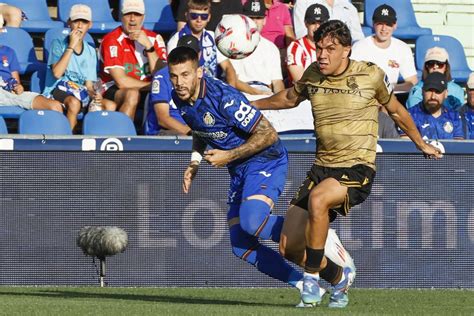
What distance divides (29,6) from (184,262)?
504cm

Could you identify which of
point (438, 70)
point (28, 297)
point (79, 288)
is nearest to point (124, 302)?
point (28, 297)

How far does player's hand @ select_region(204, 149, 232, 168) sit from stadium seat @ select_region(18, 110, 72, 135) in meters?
4.54

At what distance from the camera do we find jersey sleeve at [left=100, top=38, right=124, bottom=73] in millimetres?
Answer: 13578

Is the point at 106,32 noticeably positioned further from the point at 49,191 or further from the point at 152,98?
the point at 49,191

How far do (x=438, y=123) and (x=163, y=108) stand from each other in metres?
3.13

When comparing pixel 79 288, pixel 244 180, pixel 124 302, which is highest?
pixel 244 180

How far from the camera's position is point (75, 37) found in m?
→ 13.4

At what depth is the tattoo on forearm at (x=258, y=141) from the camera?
27.3 feet

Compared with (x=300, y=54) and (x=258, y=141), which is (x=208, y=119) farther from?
(x=300, y=54)

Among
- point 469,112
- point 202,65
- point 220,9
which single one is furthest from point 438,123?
point 220,9

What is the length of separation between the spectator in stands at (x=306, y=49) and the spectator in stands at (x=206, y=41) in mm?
767

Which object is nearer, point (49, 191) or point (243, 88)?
point (49, 191)

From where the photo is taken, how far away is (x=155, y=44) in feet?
45.2

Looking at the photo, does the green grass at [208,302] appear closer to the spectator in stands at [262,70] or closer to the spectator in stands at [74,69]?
the spectator in stands at [74,69]
